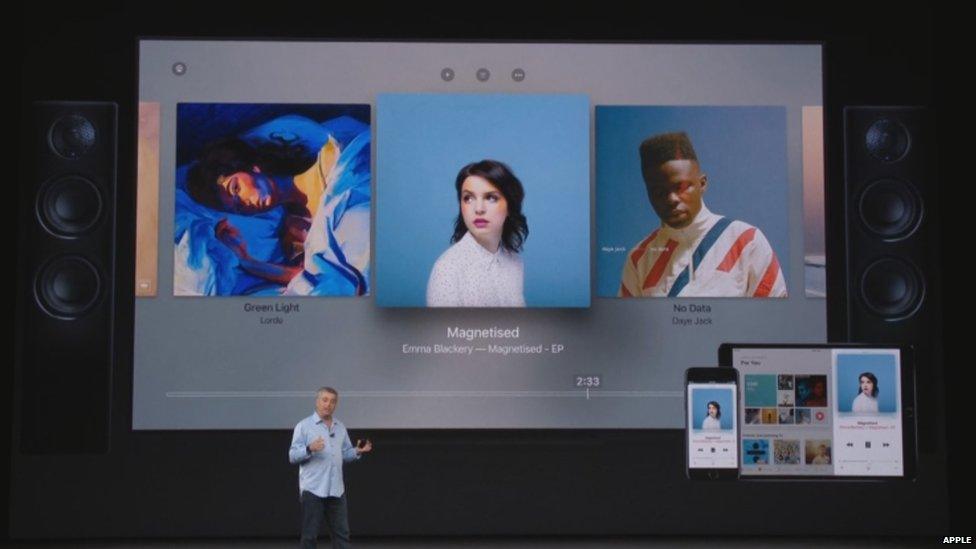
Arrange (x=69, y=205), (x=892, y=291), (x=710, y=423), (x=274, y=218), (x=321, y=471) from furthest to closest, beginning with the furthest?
1. (x=892, y=291)
2. (x=69, y=205)
3. (x=274, y=218)
4. (x=321, y=471)
5. (x=710, y=423)

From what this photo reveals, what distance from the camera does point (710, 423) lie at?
559cm

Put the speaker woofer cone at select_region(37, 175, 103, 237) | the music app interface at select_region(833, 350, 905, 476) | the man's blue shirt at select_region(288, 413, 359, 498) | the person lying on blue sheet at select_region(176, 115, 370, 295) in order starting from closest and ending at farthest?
the music app interface at select_region(833, 350, 905, 476) < the man's blue shirt at select_region(288, 413, 359, 498) < the person lying on blue sheet at select_region(176, 115, 370, 295) < the speaker woofer cone at select_region(37, 175, 103, 237)

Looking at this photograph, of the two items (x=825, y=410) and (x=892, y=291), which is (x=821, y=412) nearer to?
(x=825, y=410)

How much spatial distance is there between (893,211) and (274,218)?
364cm

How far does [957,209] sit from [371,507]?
386 centimetres

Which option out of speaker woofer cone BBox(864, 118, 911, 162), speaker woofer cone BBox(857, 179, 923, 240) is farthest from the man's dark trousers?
speaker woofer cone BBox(864, 118, 911, 162)

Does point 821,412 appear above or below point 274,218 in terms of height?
below

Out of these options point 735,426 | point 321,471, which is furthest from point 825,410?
point 321,471

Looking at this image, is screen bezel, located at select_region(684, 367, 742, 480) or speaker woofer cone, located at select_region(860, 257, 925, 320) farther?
speaker woofer cone, located at select_region(860, 257, 925, 320)

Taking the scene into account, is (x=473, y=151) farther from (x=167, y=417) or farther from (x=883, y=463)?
(x=883, y=463)

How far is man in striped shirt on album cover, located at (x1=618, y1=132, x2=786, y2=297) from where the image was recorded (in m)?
7.20

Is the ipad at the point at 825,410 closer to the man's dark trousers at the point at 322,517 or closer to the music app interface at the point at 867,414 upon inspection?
the music app interface at the point at 867,414

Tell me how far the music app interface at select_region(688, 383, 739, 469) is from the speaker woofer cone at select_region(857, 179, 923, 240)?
2315mm

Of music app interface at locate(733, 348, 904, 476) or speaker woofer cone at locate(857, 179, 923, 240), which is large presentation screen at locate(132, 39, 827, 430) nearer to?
speaker woofer cone at locate(857, 179, 923, 240)
